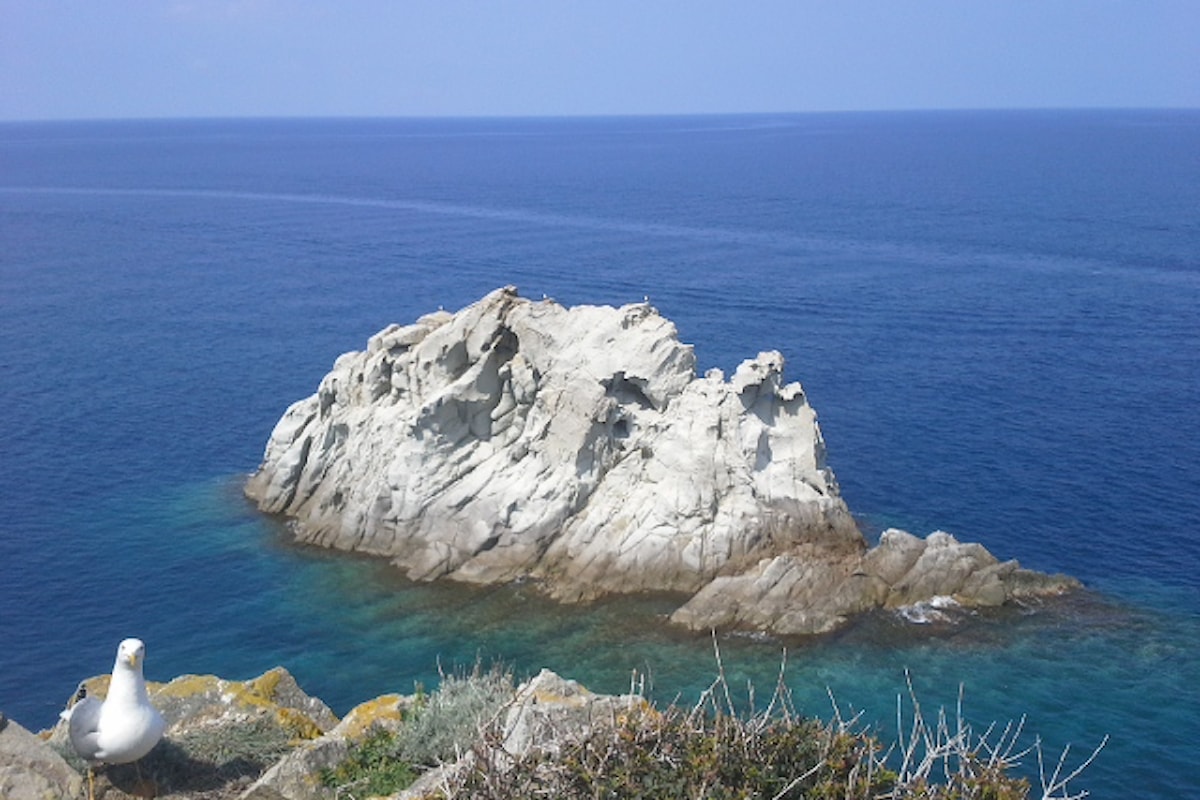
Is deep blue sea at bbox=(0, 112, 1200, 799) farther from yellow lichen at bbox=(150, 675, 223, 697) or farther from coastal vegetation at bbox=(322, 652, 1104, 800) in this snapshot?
coastal vegetation at bbox=(322, 652, 1104, 800)

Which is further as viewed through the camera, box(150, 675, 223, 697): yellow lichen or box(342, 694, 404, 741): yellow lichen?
box(150, 675, 223, 697): yellow lichen

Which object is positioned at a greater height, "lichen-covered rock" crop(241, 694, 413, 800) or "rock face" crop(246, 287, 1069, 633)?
"lichen-covered rock" crop(241, 694, 413, 800)

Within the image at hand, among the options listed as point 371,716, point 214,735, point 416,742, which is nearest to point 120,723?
point 214,735

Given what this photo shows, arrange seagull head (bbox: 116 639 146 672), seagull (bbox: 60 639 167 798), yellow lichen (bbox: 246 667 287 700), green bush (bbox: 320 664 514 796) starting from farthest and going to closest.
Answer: yellow lichen (bbox: 246 667 287 700) < green bush (bbox: 320 664 514 796) < seagull head (bbox: 116 639 146 672) < seagull (bbox: 60 639 167 798)

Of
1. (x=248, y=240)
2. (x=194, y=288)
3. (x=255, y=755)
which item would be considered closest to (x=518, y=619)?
(x=255, y=755)

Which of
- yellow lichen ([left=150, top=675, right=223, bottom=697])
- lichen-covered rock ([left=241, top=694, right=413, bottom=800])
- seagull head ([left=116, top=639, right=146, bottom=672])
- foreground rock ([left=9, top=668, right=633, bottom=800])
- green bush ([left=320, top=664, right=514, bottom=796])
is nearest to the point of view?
foreground rock ([left=9, top=668, right=633, bottom=800])

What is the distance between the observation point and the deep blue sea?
132 ft

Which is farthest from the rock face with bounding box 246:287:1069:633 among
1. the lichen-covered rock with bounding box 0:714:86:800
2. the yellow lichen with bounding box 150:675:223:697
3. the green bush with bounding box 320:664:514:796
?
the lichen-covered rock with bounding box 0:714:86:800

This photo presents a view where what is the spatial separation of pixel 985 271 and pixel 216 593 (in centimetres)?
7635

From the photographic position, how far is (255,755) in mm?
18391

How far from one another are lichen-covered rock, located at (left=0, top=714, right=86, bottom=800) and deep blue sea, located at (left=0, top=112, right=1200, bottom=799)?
1341cm

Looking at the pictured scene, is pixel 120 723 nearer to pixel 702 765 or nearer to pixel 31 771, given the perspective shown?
pixel 31 771

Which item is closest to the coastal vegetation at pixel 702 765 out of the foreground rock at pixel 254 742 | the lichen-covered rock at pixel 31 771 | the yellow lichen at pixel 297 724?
the foreground rock at pixel 254 742

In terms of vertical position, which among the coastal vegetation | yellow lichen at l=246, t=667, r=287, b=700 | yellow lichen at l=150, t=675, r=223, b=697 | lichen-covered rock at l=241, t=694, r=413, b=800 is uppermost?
the coastal vegetation
